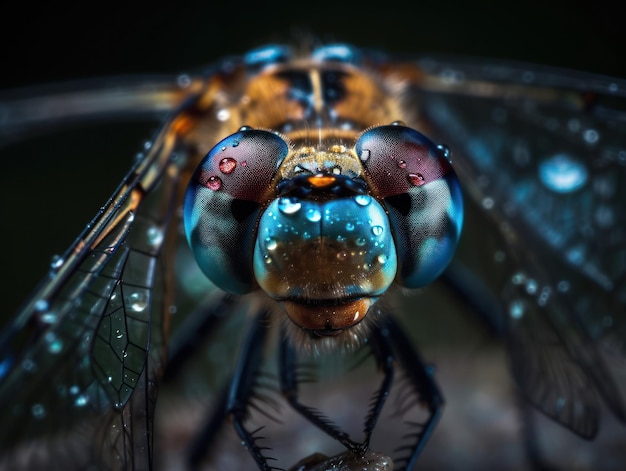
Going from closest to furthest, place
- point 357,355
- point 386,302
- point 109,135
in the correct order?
point 386,302 < point 357,355 < point 109,135

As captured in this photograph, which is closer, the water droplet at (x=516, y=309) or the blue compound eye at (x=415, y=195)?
the blue compound eye at (x=415, y=195)

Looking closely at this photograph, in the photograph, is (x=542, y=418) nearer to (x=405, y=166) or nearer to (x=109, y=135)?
(x=405, y=166)

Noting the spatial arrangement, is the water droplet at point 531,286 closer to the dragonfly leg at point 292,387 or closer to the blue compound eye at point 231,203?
the dragonfly leg at point 292,387

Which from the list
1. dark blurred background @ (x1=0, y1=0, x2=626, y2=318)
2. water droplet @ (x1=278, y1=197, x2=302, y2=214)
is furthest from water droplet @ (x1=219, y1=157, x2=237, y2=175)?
dark blurred background @ (x1=0, y1=0, x2=626, y2=318)

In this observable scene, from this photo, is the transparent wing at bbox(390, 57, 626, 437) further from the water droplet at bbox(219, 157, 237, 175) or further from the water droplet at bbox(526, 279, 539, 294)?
the water droplet at bbox(219, 157, 237, 175)

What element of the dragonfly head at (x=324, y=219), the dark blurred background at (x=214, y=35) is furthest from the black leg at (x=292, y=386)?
the dark blurred background at (x=214, y=35)

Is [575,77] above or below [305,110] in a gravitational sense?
above

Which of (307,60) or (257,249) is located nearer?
(257,249)

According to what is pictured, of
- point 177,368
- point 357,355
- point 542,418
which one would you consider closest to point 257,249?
point 357,355
